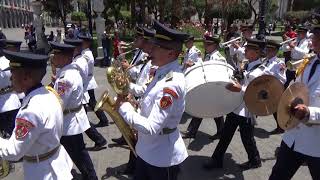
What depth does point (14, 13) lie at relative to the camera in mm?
83875

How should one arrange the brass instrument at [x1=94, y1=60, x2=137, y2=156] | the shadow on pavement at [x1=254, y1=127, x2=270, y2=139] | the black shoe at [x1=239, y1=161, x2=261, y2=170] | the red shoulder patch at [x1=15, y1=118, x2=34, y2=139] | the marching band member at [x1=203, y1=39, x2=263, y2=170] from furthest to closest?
the shadow on pavement at [x1=254, y1=127, x2=270, y2=139] → the black shoe at [x1=239, y1=161, x2=261, y2=170] → the marching band member at [x1=203, y1=39, x2=263, y2=170] → the brass instrument at [x1=94, y1=60, x2=137, y2=156] → the red shoulder patch at [x1=15, y1=118, x2=34, y2=139]

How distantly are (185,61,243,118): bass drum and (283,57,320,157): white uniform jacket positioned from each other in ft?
4.65

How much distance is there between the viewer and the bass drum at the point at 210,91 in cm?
538

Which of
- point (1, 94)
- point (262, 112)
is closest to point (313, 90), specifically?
point (262, 112)

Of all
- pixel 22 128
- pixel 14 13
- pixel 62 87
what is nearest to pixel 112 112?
pixel 22 128

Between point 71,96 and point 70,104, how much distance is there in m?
0.15

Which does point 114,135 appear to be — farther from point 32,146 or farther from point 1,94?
point 32,146

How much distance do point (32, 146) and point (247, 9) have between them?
49468 mm

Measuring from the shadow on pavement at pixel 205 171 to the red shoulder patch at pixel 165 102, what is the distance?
2.78 meters

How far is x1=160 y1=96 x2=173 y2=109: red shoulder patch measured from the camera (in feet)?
11.5

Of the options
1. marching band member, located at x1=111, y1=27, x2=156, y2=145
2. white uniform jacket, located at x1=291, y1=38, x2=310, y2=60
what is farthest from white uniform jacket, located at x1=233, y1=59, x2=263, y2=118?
white uniform jacket, located at x1=291, y1=38, x2=310, y2=60

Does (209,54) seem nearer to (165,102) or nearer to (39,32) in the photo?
(165,102)

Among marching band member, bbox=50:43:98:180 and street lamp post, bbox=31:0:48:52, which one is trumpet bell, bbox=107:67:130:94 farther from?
street lamp post, bbox=31:0:48:52

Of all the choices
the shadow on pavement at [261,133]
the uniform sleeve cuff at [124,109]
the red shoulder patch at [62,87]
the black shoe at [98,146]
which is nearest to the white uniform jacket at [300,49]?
the shadow on pavement at [261,133]
